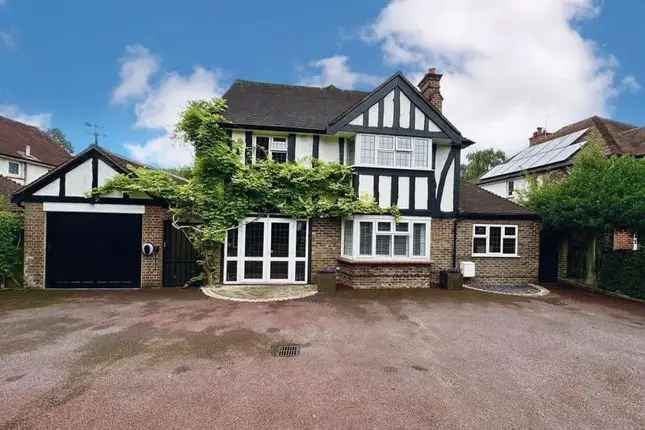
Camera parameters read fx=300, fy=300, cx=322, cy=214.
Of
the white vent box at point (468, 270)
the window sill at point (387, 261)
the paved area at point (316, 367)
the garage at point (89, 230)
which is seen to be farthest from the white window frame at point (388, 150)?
the garage at point (89, 230)

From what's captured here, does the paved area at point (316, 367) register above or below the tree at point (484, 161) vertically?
below

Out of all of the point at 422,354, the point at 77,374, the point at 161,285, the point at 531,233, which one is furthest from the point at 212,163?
the point at 531,233

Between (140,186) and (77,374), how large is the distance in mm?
6689

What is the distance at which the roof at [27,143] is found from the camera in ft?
77.3

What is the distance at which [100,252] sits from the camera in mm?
10078

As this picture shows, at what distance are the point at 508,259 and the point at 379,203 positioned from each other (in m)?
Answer: 5.93

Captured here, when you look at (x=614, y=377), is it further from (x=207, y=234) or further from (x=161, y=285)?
(x=161, y=285)

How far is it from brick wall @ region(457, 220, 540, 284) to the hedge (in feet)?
6.85

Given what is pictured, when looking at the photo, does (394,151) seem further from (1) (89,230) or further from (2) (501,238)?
(1) (89,230)

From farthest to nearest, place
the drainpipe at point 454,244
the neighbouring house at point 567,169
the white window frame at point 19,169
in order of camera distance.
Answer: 1. the white window frame at point 19,169
2. the neighbouring house at point 567,169
3. the drainpipe at point 454,244

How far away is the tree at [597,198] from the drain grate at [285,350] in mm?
11219

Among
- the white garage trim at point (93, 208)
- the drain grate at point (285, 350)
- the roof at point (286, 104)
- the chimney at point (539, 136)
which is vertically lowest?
the drain grate at point (285, 350)

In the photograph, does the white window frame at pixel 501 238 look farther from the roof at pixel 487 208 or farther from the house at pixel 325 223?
the roof at pixel 487 208

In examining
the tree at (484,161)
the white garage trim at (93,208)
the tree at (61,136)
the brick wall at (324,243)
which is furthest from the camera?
the tree at (61,136)
